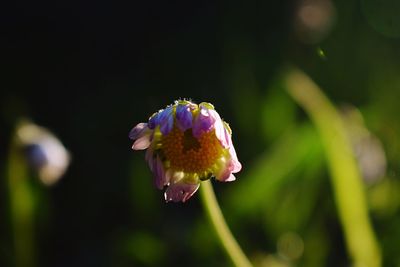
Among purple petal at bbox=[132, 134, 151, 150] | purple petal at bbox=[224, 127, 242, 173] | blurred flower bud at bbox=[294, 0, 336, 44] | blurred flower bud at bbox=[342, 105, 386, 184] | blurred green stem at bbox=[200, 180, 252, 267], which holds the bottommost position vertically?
blurred green stem at bbox=[200, 180, 252, 267]

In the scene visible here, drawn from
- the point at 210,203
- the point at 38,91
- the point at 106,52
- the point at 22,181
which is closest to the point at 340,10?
the point at 106,52

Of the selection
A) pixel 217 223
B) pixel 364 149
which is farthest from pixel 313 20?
pixel 217 223

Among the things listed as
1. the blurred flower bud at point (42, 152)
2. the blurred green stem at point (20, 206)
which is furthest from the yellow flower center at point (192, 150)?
the blurred green stem at point (20, 206)

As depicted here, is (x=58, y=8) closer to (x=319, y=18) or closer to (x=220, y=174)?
(x=319, y=18)

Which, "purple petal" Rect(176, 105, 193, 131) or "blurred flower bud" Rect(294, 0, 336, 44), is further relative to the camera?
"blurred flower bud" Rect(294, 0, 336, 44)

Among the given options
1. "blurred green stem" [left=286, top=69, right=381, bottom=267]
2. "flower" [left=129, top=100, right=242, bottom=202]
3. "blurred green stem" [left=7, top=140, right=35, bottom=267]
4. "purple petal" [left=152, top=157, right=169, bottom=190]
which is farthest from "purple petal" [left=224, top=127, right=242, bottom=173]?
"blurred green stem" [left=7, top=140, right=35, bottom=267]

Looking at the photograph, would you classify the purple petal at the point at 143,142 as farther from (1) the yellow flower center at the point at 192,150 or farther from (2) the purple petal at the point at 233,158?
(2) the purple petal at the point at 233,158

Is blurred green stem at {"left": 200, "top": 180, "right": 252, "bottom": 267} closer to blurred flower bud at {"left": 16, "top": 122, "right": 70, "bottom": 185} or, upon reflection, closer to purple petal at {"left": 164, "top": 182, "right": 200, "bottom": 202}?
purple petal at {"left": 164, "top": 182, "right": 200, "bottom": 202}
